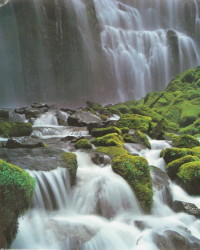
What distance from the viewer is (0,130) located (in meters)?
11.1

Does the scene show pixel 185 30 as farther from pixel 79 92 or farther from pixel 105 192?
A: pixel 105 192

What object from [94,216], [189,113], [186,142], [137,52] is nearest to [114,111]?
[189,113]

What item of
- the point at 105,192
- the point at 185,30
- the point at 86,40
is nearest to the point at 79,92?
the point at 86,40

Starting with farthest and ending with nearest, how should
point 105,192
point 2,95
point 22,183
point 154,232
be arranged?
point 2,95 < point 105,192 < point 154,232 < point 22,183

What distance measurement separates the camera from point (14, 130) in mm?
11070

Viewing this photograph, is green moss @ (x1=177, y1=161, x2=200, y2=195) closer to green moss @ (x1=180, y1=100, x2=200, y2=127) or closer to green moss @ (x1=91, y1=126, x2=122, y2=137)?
green moss @ (x1=91, y1=126, x2=122, y2=137)

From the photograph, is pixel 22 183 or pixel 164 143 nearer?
pixel 22 183

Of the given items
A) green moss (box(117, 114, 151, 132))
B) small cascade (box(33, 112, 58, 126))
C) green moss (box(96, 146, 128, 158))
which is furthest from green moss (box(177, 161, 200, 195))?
small cascade (box(33, 112, 58, 126))

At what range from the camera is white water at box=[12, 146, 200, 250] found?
4.64 meters

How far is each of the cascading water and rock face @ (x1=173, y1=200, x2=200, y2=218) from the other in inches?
875

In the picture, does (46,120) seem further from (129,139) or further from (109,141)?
(109,141)

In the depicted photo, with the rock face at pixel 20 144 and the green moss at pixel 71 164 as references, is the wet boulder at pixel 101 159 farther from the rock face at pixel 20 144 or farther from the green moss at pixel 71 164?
the rock face at pixel 20 144

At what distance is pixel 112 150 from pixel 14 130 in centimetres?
459

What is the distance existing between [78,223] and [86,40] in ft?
90.5
